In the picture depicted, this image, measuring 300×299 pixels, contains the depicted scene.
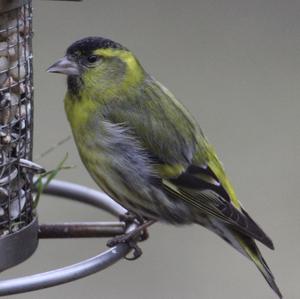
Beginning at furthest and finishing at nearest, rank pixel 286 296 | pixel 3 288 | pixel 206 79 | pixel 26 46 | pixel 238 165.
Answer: pixel 206 79 < pixel 238 165 < pixel 286 296 < pixel 26 46 < pixel 3 288

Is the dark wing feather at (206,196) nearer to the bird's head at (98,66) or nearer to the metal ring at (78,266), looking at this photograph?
the metal ring at (78,266)

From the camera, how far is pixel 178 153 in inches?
224

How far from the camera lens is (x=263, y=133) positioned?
10.6 m

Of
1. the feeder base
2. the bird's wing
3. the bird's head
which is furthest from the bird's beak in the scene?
the feeder base

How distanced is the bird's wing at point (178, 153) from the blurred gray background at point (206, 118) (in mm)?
3374

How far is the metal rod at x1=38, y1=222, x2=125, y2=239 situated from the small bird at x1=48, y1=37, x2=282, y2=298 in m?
0.21

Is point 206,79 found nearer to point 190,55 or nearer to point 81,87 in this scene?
point 190,55

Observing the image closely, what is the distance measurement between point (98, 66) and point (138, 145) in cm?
40

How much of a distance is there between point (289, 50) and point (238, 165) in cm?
219

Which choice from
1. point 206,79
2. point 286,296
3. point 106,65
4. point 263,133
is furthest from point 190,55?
point 106,65

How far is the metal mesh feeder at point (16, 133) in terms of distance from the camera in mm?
5305

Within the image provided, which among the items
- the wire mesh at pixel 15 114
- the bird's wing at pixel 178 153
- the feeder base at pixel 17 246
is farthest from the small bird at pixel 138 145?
the feeder base at pixel 17 246

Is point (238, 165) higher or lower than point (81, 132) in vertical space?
lower

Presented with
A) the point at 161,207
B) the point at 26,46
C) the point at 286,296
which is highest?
the point at 26,46
